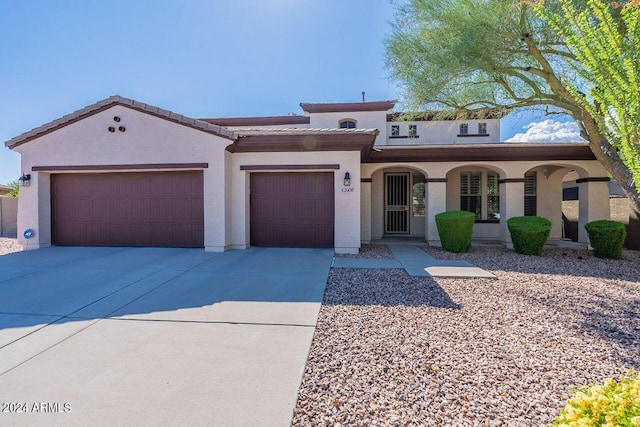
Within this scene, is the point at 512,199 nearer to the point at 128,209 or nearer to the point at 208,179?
the point at 208,179

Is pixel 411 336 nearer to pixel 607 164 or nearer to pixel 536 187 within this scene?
pixel 607 164

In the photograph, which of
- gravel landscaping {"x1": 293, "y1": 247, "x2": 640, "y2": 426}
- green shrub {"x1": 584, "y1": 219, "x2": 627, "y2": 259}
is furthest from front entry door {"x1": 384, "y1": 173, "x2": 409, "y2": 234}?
gravel landscaping {"x1": 293, "y1": 247, "x2": 640, "y2": 426}

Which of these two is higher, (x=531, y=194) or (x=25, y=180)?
(x=25, y=180)

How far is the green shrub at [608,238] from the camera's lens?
27.8 ft

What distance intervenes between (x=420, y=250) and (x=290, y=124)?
9.88 m

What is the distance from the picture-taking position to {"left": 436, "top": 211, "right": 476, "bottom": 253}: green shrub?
928 cm

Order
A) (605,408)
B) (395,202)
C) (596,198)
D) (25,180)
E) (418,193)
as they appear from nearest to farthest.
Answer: (605,408) → (25,180) → (596,198) → (418,193) → (395,202)

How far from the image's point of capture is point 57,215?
9617 millimetres

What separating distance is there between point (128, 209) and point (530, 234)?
12.4 m

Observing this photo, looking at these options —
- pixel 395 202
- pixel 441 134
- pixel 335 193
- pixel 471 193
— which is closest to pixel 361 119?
pixel 441 134

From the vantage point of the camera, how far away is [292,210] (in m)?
9.31

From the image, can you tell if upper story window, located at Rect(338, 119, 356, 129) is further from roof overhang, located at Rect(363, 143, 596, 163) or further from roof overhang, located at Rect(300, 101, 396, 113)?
roof overhang, located at Rect(363, 143, 596, 163)

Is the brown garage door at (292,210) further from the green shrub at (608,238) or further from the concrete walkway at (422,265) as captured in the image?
the green shrub at (608,238)

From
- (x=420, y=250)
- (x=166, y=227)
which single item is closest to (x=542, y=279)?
(x=420, y=250)
